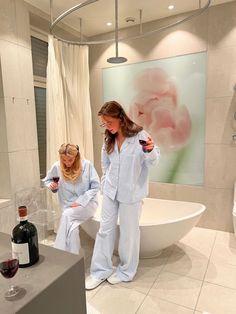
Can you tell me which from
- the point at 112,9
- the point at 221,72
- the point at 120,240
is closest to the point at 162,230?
the point at 120,240

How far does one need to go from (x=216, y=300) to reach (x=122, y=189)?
117 centimetres

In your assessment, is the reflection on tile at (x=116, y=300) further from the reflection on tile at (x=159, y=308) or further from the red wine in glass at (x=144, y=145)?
the red wine in glass at (x=144, y=145)

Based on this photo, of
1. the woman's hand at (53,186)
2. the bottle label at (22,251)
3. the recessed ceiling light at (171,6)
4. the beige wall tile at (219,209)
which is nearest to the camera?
the bottle label at (22,251)

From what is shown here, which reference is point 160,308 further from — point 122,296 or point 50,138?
point 50,138

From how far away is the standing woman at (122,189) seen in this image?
83.7 inches

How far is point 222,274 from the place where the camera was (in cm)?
227

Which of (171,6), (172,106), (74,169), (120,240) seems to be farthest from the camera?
(172,106)

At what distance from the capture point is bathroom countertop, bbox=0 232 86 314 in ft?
2.42

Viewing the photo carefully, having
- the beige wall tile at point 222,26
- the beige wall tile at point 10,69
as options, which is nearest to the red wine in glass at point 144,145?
the beige wall tile at point 10,69

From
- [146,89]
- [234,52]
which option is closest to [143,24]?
[146,89]

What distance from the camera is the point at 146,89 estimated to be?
10.9ft

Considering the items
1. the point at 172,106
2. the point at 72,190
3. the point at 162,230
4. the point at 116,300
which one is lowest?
the point at 116,300

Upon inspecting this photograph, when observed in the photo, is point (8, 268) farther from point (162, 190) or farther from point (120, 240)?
point (162, 190)

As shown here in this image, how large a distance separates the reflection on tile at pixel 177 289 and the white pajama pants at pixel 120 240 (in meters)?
0.26
